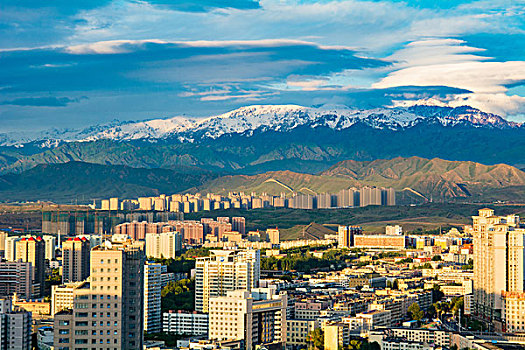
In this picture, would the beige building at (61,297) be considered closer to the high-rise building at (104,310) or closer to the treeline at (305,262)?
the high-rise building at (104,310)

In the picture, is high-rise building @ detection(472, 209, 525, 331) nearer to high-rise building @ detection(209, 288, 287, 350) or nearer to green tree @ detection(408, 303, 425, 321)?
green tree @ detection(408, 303, 425, 321)

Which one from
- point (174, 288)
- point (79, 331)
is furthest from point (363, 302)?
point (79, 331)

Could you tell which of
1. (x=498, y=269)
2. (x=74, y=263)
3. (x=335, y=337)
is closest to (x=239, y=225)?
(x=74, y=263)

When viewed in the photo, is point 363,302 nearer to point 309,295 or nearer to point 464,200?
point 309,295

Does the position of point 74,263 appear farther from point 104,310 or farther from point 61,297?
point 104,310

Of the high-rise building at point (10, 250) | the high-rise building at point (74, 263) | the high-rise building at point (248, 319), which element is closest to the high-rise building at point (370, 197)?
the high-rise building at point (10, 250)

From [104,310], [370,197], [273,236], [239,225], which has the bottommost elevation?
[273,236]

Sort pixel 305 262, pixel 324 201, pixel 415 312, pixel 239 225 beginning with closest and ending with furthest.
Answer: pixel 415 312 → pixel 305 262 → pixel 239 225 → pixel 324 201
